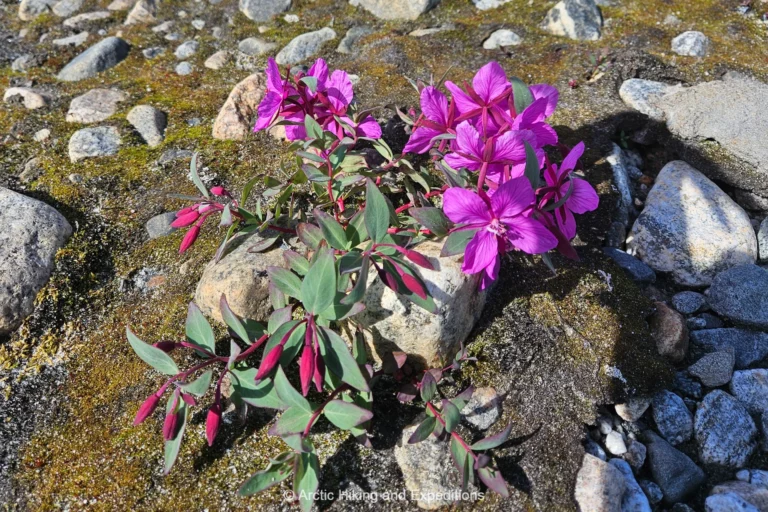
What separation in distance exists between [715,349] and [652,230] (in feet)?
2.47

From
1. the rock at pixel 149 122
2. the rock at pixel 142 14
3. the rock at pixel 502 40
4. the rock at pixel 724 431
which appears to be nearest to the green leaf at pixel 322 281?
the rock at pixel 724 431

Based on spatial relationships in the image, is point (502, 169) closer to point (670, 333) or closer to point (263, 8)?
point (670, 333)

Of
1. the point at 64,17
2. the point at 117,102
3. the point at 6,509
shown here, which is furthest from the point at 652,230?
the point at 64,17

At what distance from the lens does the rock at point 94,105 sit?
13.4 ft

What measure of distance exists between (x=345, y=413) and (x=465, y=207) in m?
0.91

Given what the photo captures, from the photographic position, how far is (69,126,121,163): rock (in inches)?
147

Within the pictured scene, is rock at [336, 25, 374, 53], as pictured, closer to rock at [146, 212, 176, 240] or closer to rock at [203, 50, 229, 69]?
rock at [203, 50, 229, 69]

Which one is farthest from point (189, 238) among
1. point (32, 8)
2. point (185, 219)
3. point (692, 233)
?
point (32, 8)

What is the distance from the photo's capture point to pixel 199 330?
2367mm

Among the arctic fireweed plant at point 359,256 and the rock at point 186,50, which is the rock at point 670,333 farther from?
the rock at point 186,50

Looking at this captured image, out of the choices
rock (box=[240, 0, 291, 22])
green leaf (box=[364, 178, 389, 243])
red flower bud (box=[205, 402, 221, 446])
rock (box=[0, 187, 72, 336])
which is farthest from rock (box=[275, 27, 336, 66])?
red flower bud (box=[205, 402, 221, 446])

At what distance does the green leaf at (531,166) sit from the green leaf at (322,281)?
805mm

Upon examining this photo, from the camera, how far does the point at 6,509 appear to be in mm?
2328

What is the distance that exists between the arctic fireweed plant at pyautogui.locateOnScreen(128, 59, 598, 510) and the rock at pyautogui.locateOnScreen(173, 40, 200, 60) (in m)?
2.44
